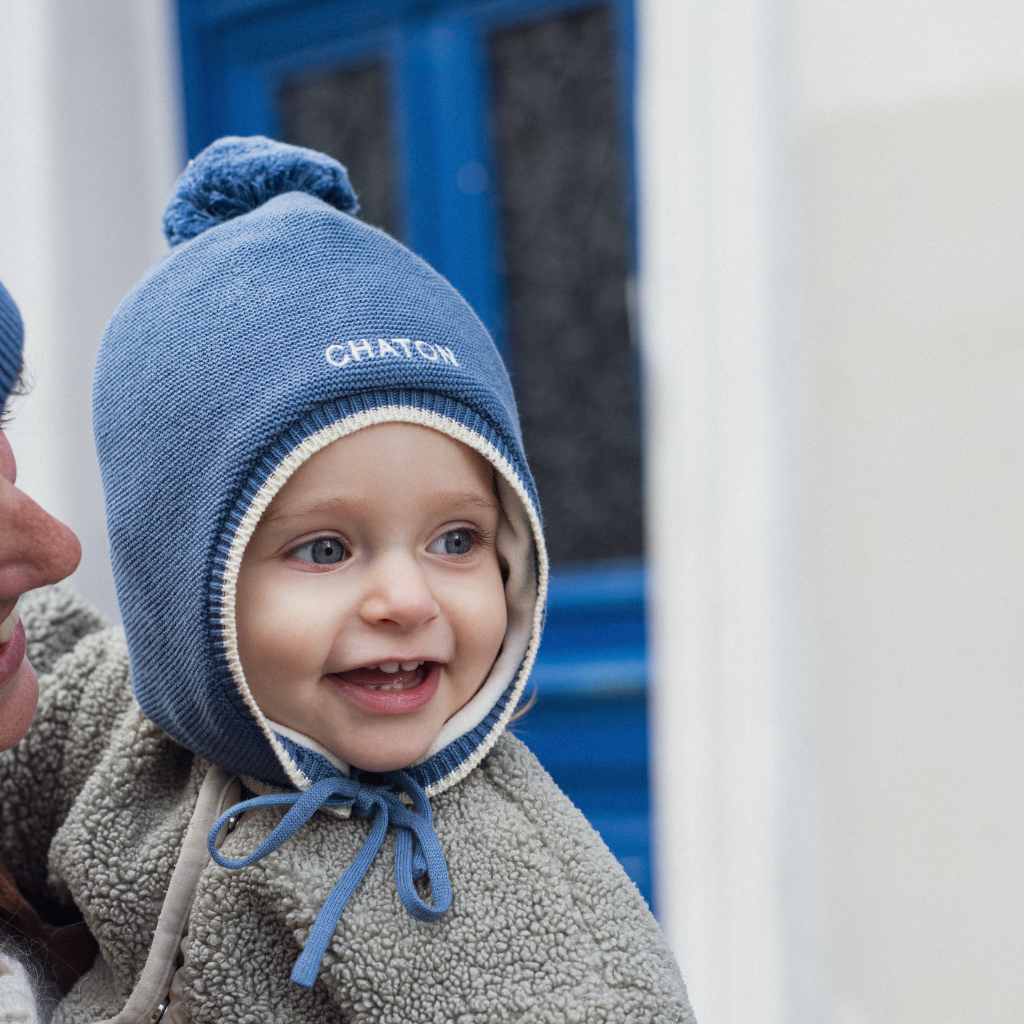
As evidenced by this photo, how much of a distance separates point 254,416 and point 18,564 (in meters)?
Result: 0.15

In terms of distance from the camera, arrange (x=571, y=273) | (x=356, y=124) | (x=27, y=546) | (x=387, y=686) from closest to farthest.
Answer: (x=27, y=546) → (x=387, y=686) → (x=571, y=273) → (x=356, y=124)

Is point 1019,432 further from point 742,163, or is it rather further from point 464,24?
point 464,24

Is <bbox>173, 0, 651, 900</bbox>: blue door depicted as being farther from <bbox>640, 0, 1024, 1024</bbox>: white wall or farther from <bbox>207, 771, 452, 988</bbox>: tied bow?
<bbox>207, 771, 452, 988</bbox>: tied bow

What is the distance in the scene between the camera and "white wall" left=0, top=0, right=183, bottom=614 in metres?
2.56

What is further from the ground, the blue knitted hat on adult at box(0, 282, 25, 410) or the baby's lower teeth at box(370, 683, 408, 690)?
the blue knitted hat on adult at box(0, 282, 25, 410)

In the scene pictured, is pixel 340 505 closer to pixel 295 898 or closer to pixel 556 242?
pixel 295 898

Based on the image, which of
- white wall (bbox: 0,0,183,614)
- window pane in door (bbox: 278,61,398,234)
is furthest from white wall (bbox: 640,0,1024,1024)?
white wall (bbox: 0,0,183,614)

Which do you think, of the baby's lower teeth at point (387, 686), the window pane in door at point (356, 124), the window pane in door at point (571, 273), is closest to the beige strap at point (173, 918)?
the baby's lower teeth at point (387, 686)

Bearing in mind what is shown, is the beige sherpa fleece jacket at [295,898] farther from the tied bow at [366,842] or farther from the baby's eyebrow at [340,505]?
the baby's eyebrow at [340,505]

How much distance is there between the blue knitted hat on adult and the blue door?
6.00 ft

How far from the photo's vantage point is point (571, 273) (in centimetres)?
271

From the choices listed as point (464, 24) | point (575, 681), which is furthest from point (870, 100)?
point (575, 681)

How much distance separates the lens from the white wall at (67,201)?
2.56 m

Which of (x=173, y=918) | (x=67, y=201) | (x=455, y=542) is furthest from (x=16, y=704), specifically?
(x=67, y=201)
